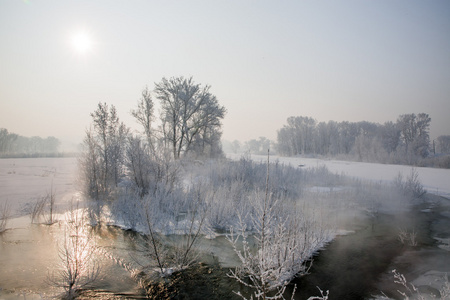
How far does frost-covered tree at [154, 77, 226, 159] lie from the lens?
2334 cm

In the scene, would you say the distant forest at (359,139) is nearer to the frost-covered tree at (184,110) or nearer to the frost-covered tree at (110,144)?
the frost-covered tree at (184,110)

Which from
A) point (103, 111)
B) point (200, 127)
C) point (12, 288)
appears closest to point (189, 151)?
point (200, 127)

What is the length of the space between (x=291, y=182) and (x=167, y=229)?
27.5 ft

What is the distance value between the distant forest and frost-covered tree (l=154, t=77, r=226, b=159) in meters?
18.5

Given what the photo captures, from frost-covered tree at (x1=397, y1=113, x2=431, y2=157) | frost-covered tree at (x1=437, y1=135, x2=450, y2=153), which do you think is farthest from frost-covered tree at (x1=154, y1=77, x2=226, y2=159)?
frost-covered tree at (x1=437, y1=135, x2=450, y2=153)

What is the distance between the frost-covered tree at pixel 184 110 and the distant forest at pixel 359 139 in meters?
18.5

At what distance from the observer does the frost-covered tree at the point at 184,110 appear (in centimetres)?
2334

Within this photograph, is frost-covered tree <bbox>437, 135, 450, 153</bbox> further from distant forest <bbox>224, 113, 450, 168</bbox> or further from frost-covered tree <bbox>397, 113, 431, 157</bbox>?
frost-covered tree <bbox>397, 113, 431, 157</bbox>

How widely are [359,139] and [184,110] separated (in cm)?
2937

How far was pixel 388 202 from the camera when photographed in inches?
490

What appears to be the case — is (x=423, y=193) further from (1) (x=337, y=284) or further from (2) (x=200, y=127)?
(2) (x=200, y=127)

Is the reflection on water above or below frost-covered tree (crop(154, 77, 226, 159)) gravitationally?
below

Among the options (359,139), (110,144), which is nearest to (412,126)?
(359,139)

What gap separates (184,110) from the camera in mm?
23391
